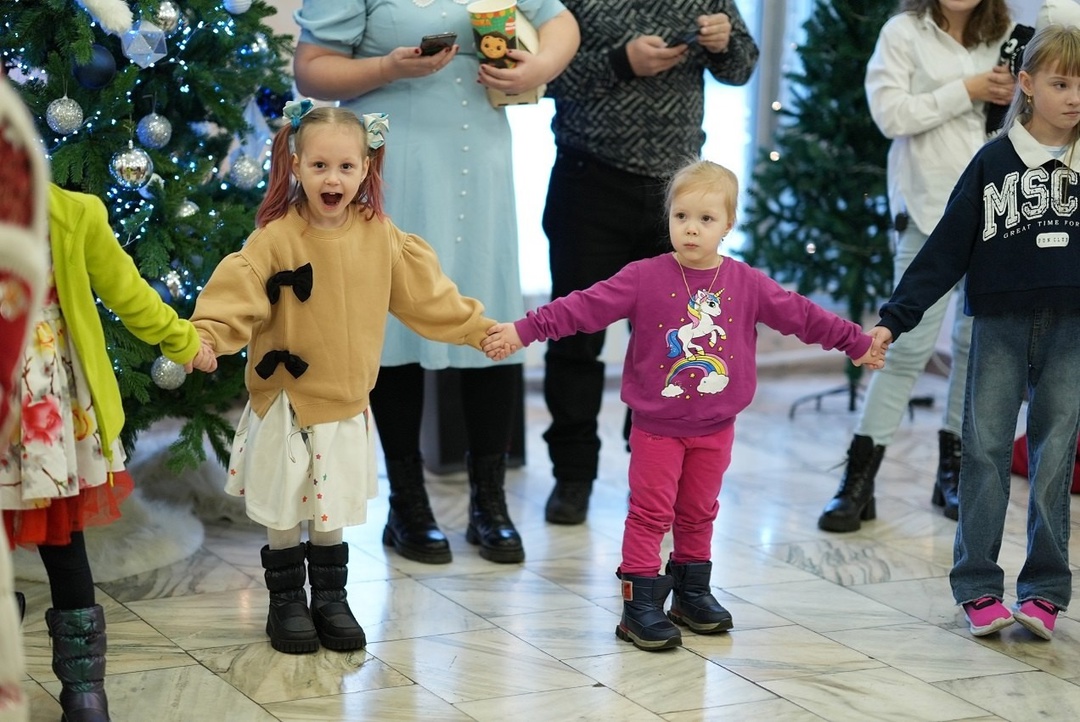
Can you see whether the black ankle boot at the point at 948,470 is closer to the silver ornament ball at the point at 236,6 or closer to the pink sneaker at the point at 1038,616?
the pink sneaker at the point at 1038,616

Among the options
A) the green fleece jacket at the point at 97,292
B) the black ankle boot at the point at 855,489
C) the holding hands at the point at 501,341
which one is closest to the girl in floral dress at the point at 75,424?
the green fleece jacket at the point at 97,292

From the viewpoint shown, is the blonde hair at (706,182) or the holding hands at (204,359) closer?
the holding hands at (204,359)

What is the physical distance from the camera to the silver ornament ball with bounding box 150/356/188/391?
301cm

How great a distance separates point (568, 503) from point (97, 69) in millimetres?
1604

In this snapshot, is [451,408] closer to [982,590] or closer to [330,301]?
[330,301]

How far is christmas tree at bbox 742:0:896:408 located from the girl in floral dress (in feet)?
9.99

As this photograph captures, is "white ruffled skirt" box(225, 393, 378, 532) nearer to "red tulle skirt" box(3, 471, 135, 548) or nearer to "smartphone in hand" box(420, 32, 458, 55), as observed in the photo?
"red tulle skirt" box(3, 471, 135, 548)

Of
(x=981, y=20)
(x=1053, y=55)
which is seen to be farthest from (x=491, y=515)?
(x=981, y=20)

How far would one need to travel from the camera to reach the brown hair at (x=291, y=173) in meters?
2.53

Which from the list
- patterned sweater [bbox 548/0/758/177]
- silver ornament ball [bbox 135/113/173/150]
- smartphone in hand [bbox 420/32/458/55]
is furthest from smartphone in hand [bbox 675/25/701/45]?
silver ornament ball [bbox 135/113/173/150]

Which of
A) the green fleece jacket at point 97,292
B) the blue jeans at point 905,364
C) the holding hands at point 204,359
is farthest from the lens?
the blue jeans at point 905,364

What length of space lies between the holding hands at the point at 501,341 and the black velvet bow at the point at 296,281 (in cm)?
38

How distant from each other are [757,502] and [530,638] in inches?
51.8

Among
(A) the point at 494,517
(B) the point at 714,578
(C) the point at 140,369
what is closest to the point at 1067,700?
(B) the point at 714,578
